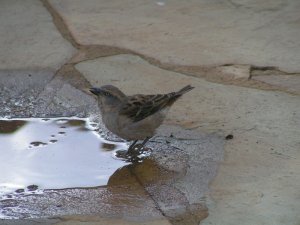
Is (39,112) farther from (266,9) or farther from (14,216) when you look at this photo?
(266,9)

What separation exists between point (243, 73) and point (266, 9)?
1478 millimetres

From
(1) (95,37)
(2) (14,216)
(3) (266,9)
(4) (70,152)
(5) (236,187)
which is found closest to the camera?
(2) (14,216)

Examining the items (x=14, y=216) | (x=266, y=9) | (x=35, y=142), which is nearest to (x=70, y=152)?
(x=35, y=142)

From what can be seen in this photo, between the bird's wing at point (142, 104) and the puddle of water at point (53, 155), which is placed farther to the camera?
the bird's wing at point (142, 104)

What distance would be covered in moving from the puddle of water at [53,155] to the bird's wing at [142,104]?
0.26 meters

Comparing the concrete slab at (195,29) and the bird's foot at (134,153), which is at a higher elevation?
the concrete slab at (195,29)

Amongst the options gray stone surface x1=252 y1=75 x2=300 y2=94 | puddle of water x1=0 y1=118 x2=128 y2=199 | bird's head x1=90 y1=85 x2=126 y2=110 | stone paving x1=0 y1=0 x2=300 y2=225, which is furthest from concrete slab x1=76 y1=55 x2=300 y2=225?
puddle of water x1=0 y1=118 x2=128 y2=199

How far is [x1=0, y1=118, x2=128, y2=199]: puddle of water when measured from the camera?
5.30 meters

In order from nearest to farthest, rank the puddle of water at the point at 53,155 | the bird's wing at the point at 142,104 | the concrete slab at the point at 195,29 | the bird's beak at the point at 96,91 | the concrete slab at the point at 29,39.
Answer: the puddle of water at the point at 53,155 → the bird's wing at the point at 142,104 → the bird's beak at the point at 96,91 → the concrete slab at the point at 29,39 → the concrete slab at the point at 195,29

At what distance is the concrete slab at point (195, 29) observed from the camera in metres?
7.10

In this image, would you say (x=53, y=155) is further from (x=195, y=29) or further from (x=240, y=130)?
(x=195, y=29)

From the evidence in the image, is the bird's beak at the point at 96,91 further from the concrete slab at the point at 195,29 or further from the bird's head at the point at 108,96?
the concrete slab at the point at 195,29

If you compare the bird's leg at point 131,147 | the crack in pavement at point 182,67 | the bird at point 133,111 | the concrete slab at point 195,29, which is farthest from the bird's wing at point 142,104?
the concrete slab at point 195,29

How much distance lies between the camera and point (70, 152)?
5.73 meters
